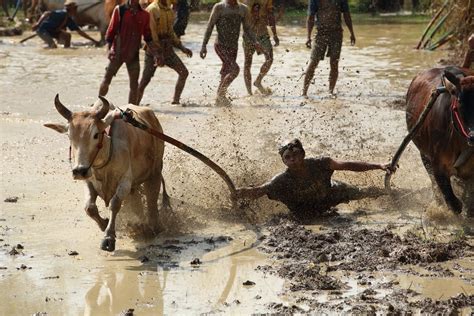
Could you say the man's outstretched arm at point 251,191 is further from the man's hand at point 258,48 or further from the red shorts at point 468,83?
the man's hand at point 258,48

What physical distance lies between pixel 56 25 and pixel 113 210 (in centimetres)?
1439

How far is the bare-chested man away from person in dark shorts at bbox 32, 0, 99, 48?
816 cm

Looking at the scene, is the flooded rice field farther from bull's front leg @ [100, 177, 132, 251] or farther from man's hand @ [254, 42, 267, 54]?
man's hand @ [254, 42, 267, 54]

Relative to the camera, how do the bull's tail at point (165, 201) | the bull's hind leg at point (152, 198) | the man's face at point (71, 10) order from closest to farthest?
1. the bull's hind leg at point (152, 198)
2. the bull's tail at point (165, 201)
3. the man's face at point (71, 10)

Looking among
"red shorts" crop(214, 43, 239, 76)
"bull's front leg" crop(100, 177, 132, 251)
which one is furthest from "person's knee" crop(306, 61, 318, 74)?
"bull's front leg" crop(100, 177, 132, 251)

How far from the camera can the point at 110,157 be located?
25.3ft

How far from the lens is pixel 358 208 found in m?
8.87

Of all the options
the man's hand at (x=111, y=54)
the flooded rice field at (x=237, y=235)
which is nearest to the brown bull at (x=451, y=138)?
the flooded rice field at (x=237, y=235)

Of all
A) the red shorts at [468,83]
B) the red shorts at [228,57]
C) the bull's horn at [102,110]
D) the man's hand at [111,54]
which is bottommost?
the red shorts at [228,57]

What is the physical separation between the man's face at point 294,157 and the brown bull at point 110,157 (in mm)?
1002

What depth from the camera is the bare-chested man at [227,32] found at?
13.8 meters

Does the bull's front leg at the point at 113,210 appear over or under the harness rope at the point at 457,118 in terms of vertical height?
under

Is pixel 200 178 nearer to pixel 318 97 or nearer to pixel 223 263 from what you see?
pixel 223 263

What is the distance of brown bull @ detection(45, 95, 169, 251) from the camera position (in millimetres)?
7406
